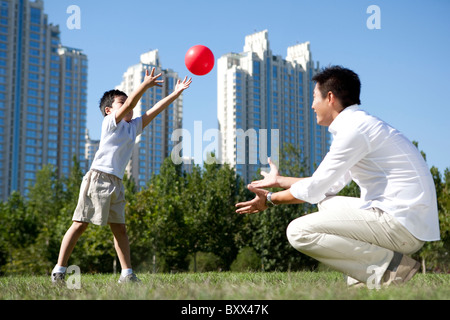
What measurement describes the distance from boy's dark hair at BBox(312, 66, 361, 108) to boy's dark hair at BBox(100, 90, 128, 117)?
7.94ft

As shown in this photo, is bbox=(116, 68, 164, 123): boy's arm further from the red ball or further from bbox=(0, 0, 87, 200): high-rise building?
bbox=(0, 0, 87, 200): high-rise building

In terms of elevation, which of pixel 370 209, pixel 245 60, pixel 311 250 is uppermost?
pixel 245 60

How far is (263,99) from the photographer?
77.1 meters

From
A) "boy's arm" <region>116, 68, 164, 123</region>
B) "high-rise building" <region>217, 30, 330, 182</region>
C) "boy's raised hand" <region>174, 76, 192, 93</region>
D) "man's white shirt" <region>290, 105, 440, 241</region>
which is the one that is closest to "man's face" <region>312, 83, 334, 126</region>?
"man's white shirt" <region>290, 105, 440, 241</region>

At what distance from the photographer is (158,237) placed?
25297mm

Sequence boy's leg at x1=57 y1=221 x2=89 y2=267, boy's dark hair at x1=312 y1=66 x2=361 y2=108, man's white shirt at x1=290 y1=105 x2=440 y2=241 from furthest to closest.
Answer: boy's leg at x1=57 y1=221 x2=89 y2=267 → boy's dark hair at x1=312 y1=66 x2=361 y2=108 → man's white shirt at x1=290 y1=105 x2=440 y2=241

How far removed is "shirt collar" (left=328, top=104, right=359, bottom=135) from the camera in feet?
11.8

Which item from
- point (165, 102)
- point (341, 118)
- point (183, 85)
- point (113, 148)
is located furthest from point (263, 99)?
point (341, 118)

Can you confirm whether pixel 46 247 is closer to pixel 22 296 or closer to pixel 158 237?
pixel 158 237

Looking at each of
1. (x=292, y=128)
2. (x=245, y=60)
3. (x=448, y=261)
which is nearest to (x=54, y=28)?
(x=245, y=60)

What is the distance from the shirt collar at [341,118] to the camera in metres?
3.58

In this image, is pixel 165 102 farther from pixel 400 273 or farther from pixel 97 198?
pixel 400 273

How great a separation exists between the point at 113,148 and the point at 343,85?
94.6 inches

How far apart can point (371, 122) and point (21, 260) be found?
89.5ft
